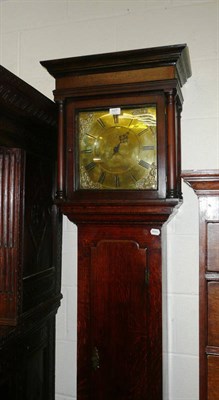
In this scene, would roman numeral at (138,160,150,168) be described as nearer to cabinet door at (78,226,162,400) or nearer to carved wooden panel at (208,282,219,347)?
cabinet door at (78,226,162,400)

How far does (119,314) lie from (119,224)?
36 cm

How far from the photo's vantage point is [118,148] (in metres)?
1.38

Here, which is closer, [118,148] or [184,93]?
[118,148]

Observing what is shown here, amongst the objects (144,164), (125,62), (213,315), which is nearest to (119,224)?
(144,164)

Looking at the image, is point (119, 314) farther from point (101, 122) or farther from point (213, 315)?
point (101, 122)

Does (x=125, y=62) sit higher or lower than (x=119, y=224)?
higher

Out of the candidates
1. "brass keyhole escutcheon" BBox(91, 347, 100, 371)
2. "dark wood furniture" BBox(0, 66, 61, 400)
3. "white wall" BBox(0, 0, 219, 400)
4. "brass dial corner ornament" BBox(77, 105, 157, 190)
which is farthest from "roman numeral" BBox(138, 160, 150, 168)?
"brass keyhole escutcheon" BBox(91, 347, 100, 371)

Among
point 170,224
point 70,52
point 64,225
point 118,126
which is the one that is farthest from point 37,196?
point 70,52

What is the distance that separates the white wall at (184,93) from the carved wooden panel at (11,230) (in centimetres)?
44

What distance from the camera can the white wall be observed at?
5.15ft

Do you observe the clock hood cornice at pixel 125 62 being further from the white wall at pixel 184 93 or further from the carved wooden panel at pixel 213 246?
the carved wooden panel at pixel 213 246

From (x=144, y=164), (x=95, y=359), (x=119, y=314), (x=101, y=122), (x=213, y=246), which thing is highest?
(x=101, y=122)

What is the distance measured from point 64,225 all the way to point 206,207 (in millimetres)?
749

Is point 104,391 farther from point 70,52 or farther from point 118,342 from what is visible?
point 70,52
